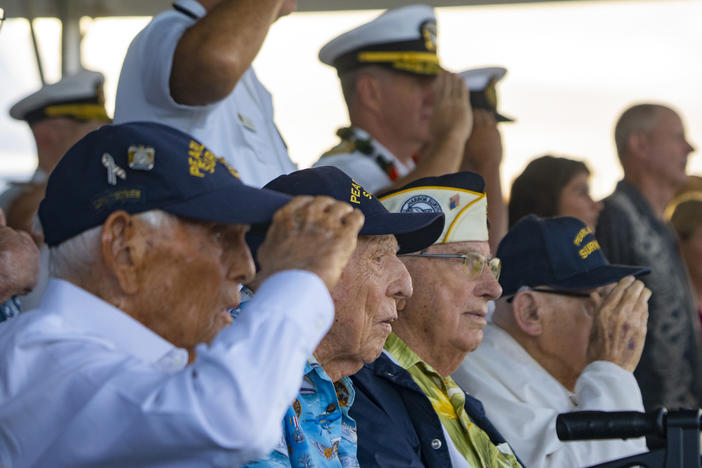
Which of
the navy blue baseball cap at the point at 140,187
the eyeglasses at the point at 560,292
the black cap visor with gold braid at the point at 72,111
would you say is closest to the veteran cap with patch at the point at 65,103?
the black cap visor with gold braid at the point at 72,111

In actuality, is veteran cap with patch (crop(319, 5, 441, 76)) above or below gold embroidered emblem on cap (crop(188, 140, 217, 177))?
below

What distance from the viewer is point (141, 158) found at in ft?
5.67

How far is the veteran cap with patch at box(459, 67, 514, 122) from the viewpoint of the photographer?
4543mm

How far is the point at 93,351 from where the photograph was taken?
159 cm

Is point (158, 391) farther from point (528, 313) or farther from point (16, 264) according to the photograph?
point (528, 313)

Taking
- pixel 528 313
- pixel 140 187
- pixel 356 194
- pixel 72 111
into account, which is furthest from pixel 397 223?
pixel 72 111

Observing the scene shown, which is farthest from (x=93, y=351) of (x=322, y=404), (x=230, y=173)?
(x=322, y=404)

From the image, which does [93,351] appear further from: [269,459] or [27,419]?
[269,459]

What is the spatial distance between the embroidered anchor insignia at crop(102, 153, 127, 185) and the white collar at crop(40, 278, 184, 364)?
0.20m

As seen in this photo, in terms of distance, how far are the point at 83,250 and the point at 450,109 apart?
2486mm

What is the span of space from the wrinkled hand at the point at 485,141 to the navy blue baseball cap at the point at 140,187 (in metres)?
2.91

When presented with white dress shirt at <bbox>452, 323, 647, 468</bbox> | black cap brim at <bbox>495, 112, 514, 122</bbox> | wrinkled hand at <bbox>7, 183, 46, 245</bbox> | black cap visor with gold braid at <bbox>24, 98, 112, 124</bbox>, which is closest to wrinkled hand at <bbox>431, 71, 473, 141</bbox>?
black cap brim at <bbox>495, 112, 514, 122</bbox>

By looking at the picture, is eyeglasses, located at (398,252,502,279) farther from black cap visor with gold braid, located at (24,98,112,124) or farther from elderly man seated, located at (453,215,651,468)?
black cap visor with gold braid, located at (24,98,112,124)

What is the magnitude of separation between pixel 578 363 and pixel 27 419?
8.00 ft
